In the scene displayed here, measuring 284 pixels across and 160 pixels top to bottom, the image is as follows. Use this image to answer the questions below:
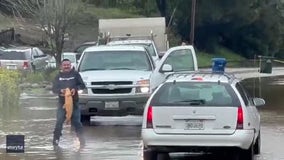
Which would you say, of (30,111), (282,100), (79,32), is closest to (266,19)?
(79,32)

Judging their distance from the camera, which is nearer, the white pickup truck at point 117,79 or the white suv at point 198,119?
the white suv at point 198,119

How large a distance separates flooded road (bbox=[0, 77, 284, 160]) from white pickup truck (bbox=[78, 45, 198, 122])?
19.1 inches

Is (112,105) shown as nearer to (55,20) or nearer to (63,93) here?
(63,93)

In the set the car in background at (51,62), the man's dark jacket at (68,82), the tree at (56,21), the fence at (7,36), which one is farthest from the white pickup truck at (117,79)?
the fence at (7,36)

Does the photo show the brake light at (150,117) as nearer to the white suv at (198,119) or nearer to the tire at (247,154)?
the white suv at (198,119)

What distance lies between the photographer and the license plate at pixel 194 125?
13.2m

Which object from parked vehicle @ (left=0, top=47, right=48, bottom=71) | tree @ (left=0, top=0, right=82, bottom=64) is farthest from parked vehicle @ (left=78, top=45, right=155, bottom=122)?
tree @ (left=0, top=0, right=82, bottom=64)

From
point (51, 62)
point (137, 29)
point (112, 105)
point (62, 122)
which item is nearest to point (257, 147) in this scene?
point (62, 122)

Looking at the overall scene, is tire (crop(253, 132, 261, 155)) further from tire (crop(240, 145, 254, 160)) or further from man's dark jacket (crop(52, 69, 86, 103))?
man's dark jacket (crop(52, 69, 86, 103))

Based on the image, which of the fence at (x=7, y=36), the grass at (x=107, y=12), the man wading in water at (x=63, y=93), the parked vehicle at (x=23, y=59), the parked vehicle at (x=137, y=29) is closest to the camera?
the man wading in water at (x=63, y=93)

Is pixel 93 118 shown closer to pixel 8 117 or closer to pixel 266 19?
pixel 8 117

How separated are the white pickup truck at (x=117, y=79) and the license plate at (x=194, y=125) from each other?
6.11m

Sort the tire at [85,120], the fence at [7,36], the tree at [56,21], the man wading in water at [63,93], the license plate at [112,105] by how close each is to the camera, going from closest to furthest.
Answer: the man wading in water at [63,93] < the license plate at [112,105] < the tire at [85,120] < the tree at [56,21] < the fence at [7,36]

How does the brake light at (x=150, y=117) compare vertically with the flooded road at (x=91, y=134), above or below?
above
